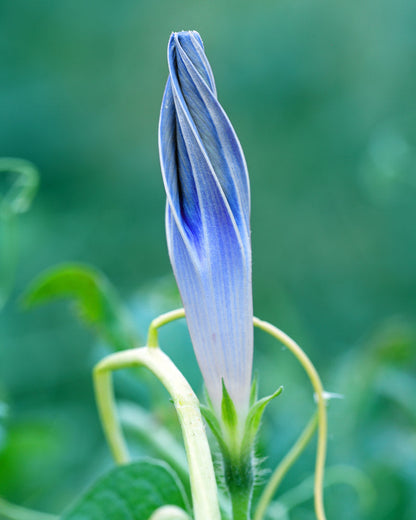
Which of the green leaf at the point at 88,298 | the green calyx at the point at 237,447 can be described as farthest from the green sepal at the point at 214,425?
the green leaf at the point at 88,298

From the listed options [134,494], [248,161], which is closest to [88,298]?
[134,494]

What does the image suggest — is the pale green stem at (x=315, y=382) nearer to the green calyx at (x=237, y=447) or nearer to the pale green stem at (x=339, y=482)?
the green calyx at (x=237, y=447)

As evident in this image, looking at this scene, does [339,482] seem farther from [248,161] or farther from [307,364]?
[248,161]

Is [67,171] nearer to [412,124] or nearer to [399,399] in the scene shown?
[412,124]

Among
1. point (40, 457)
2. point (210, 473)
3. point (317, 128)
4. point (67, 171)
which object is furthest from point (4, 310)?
point (317, 128)

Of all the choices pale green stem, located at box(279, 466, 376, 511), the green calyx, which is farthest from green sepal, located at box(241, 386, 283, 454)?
pale green stem, located at box(279, 466, 376, 511)

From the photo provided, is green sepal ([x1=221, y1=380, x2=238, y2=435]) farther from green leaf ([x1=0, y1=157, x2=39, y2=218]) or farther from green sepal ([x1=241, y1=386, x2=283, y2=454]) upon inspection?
green leaf ([x1=0, y1=157, x2=39, y2=218])

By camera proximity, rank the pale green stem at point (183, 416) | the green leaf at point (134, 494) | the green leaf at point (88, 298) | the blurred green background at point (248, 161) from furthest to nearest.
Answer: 1. the blurred green background at point (248, 161)
2. the green leaf at point (88, 298)
3. the green leaf at point (134, 494)
4. the pale green stem at point (183, 416)
